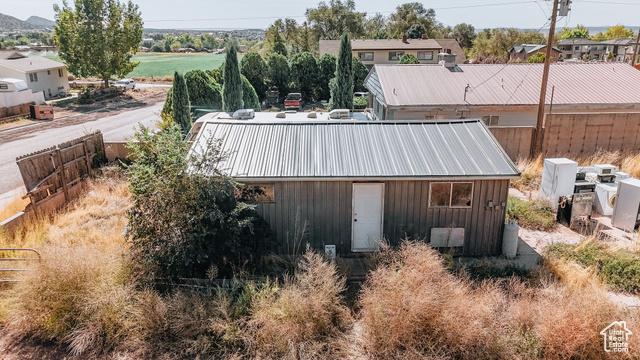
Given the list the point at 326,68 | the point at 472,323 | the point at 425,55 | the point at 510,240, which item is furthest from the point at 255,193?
the point at 425,55

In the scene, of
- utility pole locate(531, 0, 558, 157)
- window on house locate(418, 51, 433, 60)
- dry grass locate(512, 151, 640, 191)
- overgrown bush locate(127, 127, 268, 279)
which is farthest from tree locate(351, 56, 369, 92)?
overgrown bush locate(127, 127, 268, 279)

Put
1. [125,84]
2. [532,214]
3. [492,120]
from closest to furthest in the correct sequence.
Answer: [532,214] → [492,120] → [125,84]

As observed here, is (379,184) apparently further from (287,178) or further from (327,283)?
(327,283)

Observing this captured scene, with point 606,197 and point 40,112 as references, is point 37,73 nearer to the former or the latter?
point 40,112

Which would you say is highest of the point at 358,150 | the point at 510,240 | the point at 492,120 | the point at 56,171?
the point at 358,150

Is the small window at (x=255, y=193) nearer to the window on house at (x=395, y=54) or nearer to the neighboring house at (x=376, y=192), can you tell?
the neighboring house at (x=376, y=192)

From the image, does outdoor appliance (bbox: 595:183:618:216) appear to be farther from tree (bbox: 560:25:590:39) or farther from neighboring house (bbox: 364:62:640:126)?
tree (bbox: 560:25:590:39)
